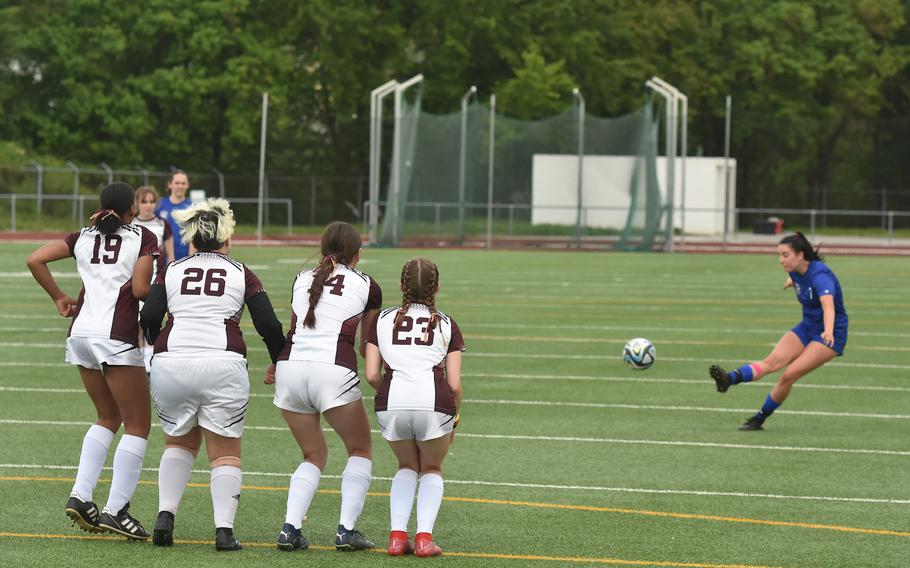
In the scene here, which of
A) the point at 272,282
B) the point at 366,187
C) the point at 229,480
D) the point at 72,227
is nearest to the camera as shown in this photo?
the point at 229,480

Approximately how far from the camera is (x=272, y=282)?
26.4m

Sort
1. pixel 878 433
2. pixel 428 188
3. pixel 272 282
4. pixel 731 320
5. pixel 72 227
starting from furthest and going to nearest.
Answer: pixel 72 227 < pixel 428 188 < pixel 272 282 < pixel 731 320 < pixel 878 433

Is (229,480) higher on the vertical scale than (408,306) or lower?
Result: lower

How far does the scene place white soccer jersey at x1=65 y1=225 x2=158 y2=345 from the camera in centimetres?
757

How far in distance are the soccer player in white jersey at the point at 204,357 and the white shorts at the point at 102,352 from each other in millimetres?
342

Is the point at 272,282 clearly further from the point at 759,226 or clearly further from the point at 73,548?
the point at 759,226

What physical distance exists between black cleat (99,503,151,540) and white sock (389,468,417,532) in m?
1.26

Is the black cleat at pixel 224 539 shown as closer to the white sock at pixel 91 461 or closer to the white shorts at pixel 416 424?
the white sock at pixel 91 461

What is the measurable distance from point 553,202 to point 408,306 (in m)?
35.6

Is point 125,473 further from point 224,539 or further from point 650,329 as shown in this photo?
point 650,329

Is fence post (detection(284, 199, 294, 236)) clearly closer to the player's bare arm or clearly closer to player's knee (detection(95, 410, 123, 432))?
the player's bare arm

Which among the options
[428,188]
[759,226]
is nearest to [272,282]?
[428,188]

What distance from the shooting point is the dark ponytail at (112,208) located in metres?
7.62

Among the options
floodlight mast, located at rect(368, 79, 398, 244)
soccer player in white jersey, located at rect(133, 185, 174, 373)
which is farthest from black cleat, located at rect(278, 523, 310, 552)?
floodlight mast, located at rect(368, 79, 398, 244)
